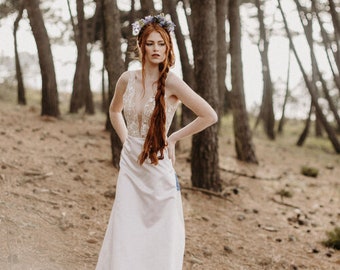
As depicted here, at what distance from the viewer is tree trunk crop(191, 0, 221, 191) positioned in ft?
23.3

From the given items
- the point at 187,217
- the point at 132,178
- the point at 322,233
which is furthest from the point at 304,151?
the point at 132,178

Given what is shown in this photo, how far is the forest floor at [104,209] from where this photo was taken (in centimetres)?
497

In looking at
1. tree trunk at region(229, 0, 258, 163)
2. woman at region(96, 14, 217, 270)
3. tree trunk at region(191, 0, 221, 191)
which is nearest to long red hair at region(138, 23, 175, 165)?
woman at region(96, 14, 217, 270)

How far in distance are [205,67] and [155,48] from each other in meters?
3.98

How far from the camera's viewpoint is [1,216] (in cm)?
515

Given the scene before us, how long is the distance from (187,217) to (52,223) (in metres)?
2.09

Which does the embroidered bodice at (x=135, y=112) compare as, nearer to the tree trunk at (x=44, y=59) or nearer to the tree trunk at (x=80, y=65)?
the tree trunk at (x=44, y=59)

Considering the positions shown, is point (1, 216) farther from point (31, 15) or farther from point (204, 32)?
point (31, 15)

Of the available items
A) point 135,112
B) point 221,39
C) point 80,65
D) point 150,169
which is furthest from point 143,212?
point 80,65

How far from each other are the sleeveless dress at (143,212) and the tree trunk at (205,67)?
394cm

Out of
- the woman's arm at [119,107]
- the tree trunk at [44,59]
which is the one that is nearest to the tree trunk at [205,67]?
the woman's arm at [119,107]

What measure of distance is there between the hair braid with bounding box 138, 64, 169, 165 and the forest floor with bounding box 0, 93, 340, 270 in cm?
193

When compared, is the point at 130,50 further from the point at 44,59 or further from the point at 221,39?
the point at 44,59

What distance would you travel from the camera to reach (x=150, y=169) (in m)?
3.23
